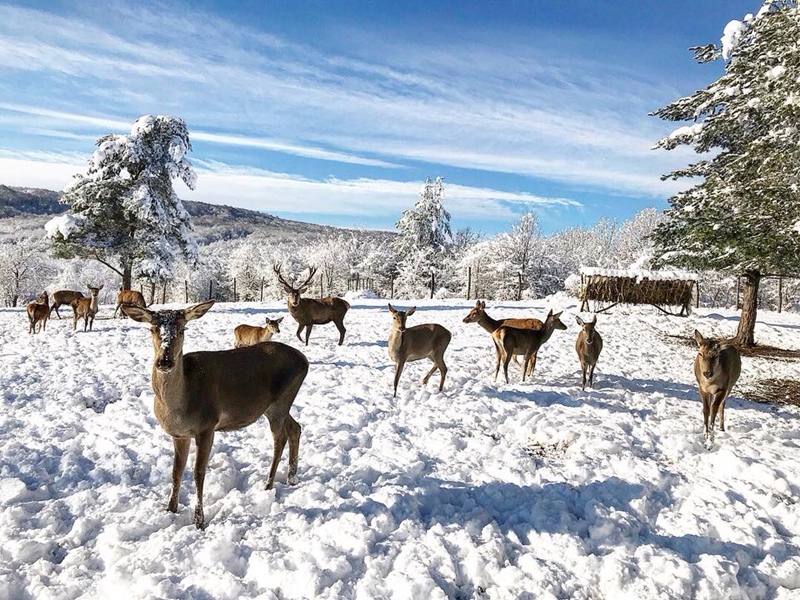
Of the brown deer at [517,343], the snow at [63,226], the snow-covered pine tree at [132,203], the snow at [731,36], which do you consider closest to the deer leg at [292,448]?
the brown deer at [517,343]

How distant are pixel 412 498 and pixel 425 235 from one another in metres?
42.2

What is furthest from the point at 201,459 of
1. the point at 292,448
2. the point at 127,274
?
the point at 127,274

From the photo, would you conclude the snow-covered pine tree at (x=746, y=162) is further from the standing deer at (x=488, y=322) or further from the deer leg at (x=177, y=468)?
the deer leg at (x=177, y=468)

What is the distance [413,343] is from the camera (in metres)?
9.71

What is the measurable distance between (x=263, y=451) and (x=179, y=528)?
5.87ft

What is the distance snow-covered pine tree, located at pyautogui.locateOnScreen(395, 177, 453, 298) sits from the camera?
150 feet

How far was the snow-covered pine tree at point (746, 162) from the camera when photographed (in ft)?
30.1

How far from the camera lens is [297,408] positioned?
812cm

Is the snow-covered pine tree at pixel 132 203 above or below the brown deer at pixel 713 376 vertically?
Answer: above

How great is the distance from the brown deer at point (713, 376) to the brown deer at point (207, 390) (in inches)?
247

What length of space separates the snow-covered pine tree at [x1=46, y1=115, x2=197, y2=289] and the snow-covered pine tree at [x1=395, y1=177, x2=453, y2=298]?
82.0 ft

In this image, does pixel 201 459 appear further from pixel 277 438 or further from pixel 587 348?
pixel 587 348

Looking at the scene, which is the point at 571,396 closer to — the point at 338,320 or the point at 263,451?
the point at 263,451

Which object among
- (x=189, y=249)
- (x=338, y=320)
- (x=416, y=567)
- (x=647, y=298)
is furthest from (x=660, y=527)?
(x=189, y=249)
